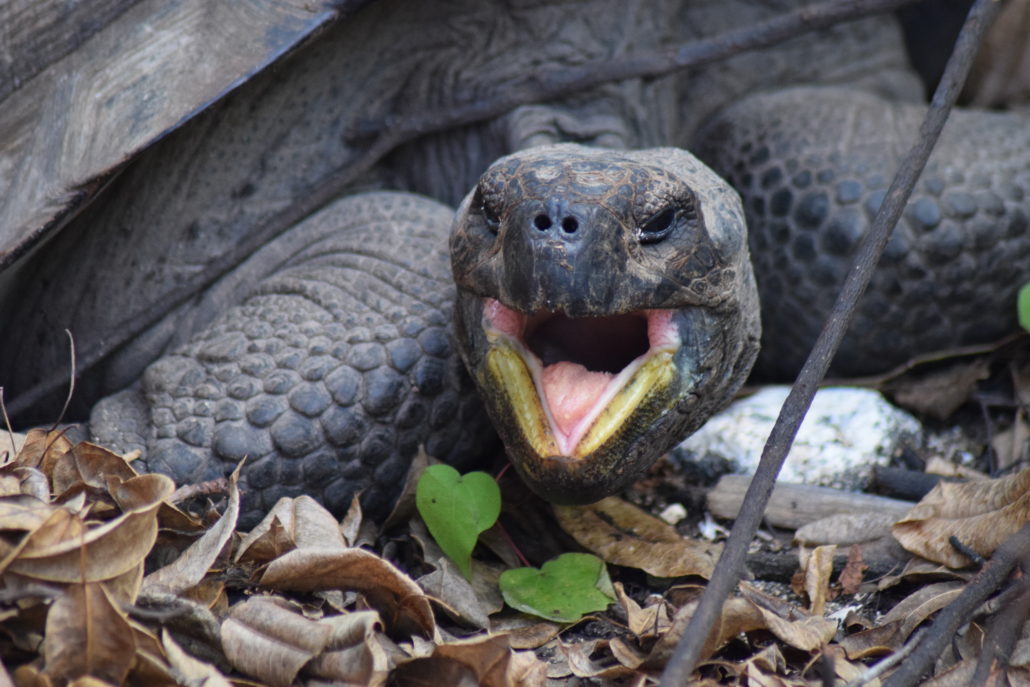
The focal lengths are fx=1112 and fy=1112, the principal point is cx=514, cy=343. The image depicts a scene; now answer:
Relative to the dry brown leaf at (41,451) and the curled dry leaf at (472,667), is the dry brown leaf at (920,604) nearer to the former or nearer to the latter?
the curled dry leaf at (472,667)

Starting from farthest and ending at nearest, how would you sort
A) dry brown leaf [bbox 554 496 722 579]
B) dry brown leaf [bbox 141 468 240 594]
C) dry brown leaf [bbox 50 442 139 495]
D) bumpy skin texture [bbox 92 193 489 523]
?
bumpy skin texture [bbox 92 193 489 523] → dry brown leaf [bbox 554 496 722 579] → dry brown leaf [bbox 50 442 139 495] → dry brown leaf [bbox 141 468 240 594]

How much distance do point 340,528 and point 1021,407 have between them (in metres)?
1.80

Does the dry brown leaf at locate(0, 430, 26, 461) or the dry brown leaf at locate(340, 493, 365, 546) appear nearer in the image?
the dry brown leaf at locate(0, 430, 26, 461)

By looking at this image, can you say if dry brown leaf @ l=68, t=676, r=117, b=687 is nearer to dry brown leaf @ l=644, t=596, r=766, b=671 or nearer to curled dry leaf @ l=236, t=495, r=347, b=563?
curled dry leaf @ l=236, t=495, r=347, b=563

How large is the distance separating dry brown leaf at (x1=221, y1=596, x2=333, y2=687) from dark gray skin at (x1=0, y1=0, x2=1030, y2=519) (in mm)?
635

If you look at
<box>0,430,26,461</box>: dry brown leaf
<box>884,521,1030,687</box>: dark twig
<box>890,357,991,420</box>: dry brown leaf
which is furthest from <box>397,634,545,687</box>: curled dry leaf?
<box>890,357,991,420</box>: dry brown leaf

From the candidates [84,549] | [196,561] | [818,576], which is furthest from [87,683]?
[818,576]

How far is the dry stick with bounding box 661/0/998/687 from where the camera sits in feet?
5.25

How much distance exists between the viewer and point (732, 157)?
3.44m

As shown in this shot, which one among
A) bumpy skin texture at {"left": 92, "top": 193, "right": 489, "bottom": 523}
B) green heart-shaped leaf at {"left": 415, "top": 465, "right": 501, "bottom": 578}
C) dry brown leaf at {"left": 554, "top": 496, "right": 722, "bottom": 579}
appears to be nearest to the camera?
green heart-shaped leaf at {"left": 415, "top": 465, "right": 501, "bottom": 578}

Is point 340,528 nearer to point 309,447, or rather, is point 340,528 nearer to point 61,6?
point 309,447

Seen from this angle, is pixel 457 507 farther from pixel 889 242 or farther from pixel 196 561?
pixel 889 242

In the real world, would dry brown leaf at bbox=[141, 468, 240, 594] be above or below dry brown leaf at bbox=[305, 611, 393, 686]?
above

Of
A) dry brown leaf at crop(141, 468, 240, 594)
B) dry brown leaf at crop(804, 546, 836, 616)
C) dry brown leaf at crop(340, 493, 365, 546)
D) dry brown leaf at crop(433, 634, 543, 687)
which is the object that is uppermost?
dry brown leaf at crop(141, 468, 240, 594)
